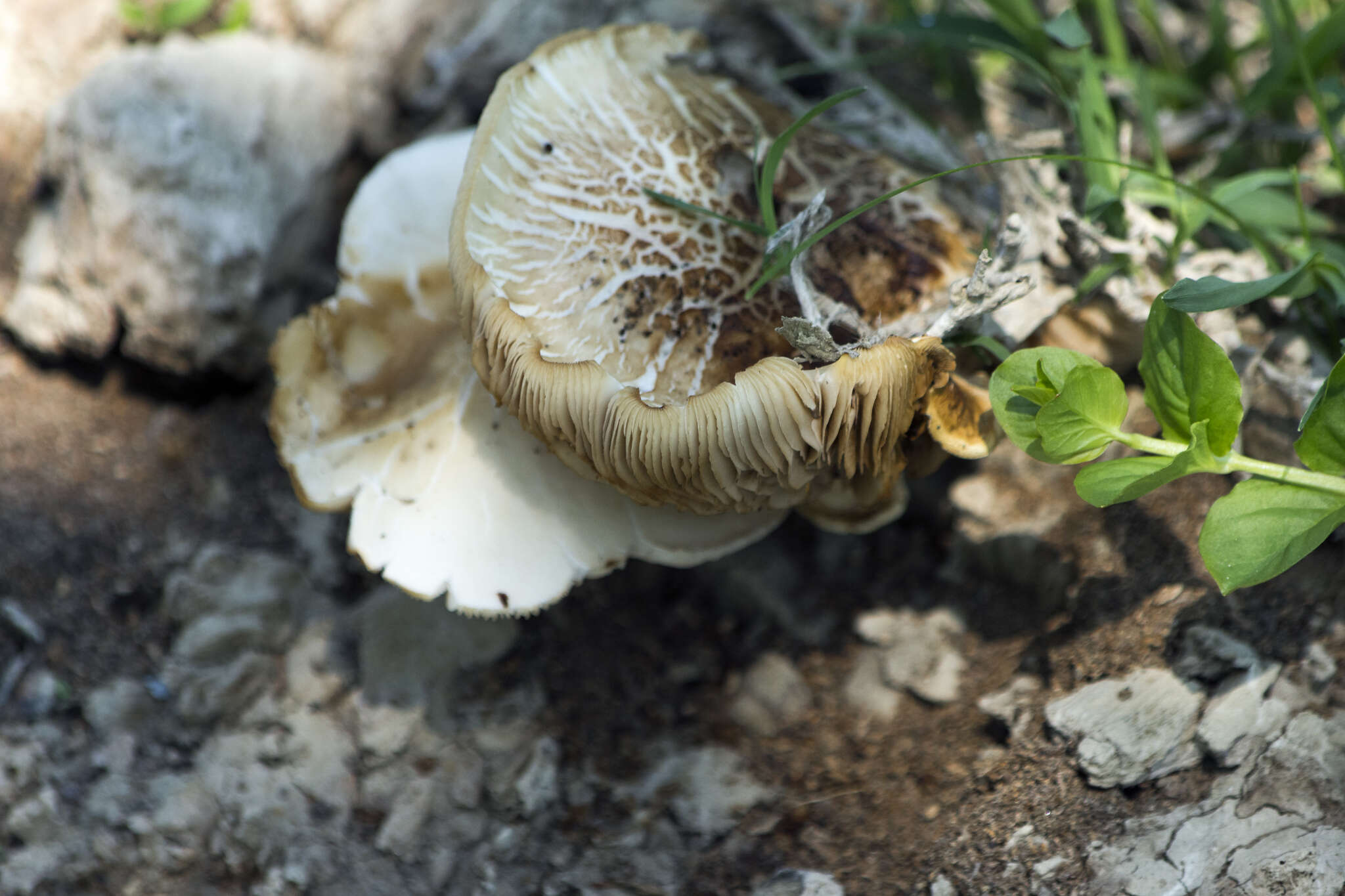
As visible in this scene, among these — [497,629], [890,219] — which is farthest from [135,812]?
[890,219]

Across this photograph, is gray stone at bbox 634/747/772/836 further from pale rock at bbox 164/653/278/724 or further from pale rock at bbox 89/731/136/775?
pale rock at bbox 89/731/136/775

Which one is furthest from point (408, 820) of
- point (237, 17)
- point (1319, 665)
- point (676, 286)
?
point (237, 17)

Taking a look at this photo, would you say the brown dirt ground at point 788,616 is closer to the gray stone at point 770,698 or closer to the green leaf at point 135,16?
the gray stone at point 770,698

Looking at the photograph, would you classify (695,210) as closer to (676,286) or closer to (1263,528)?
(676,286)

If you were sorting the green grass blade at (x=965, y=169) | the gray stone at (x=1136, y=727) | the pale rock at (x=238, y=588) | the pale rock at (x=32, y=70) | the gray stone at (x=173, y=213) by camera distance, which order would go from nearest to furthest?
the green grass blade at (x=965, y=169), the gray stone at (x=1136, y=727), the pale rock at (x=238, y=588), the gray stone at (x=173, y=213), the pale rock at (x=32, y=70)

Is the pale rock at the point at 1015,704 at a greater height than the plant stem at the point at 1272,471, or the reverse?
the plant stem at the point at 1272,471

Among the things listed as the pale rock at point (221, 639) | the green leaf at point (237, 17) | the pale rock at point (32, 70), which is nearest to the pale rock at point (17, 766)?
the pale rock at point (221, 639)
